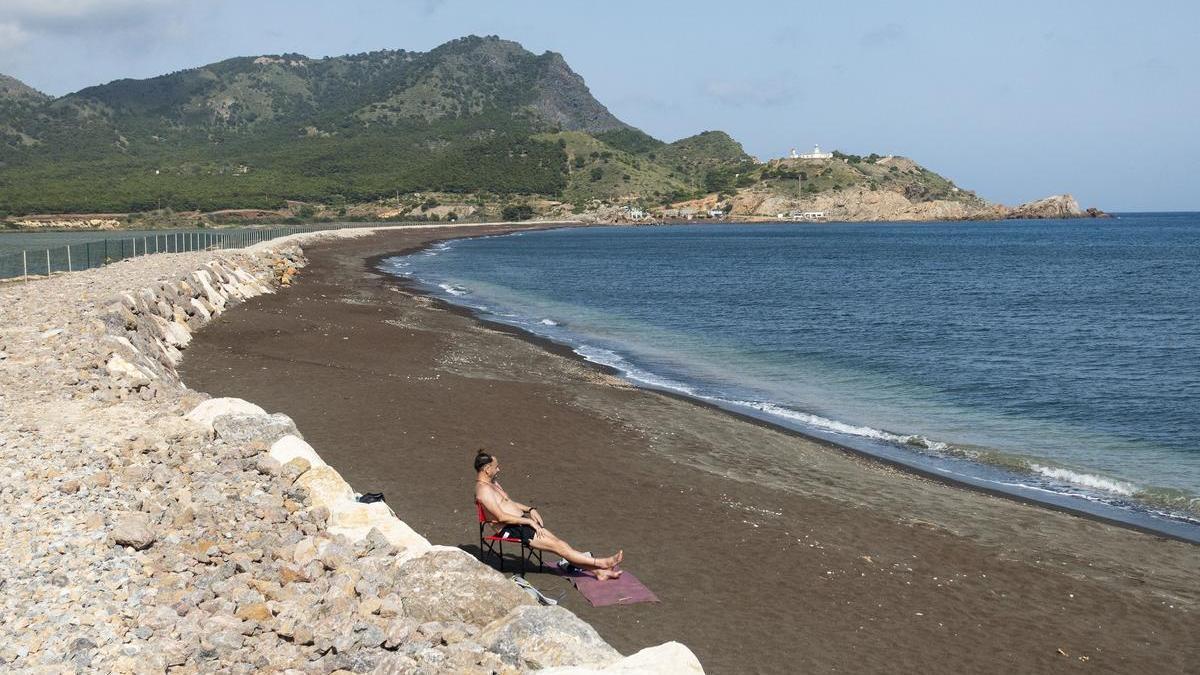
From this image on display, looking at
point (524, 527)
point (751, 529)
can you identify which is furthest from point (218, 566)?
point (751, 529)

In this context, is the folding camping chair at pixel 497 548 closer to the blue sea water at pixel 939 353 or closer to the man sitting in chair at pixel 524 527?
the man sitting in chair at pixel 524 527

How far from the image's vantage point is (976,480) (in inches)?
593

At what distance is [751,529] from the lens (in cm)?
1088

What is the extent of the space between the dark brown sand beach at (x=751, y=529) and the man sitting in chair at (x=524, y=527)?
33 centimetres

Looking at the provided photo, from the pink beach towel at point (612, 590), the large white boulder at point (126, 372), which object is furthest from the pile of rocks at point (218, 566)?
the pink beach towel at point (612, 590)

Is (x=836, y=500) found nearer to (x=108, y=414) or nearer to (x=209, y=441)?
(x=209, y=441)

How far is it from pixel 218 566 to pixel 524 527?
277cm

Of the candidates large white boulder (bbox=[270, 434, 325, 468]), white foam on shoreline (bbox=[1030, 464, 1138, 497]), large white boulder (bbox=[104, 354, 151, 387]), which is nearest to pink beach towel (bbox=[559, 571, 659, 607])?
large white boulder (bbox=[270, 434, 325, 468])

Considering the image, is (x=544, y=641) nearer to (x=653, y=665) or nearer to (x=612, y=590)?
(x=653, y=665)

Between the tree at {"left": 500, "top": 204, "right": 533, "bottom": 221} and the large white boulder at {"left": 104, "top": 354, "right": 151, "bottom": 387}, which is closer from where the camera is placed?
the large white boulder at {"left": 104, "top": 354, "right": 151, "bottom": 387}

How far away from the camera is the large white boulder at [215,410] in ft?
36.3

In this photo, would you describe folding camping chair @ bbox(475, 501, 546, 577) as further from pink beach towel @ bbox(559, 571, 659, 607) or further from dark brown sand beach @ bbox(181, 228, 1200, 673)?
pink beach towel @ bbox(559, 571, 659, 607)

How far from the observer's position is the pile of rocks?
6281 mm

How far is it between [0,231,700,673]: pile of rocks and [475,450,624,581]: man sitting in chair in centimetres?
122
